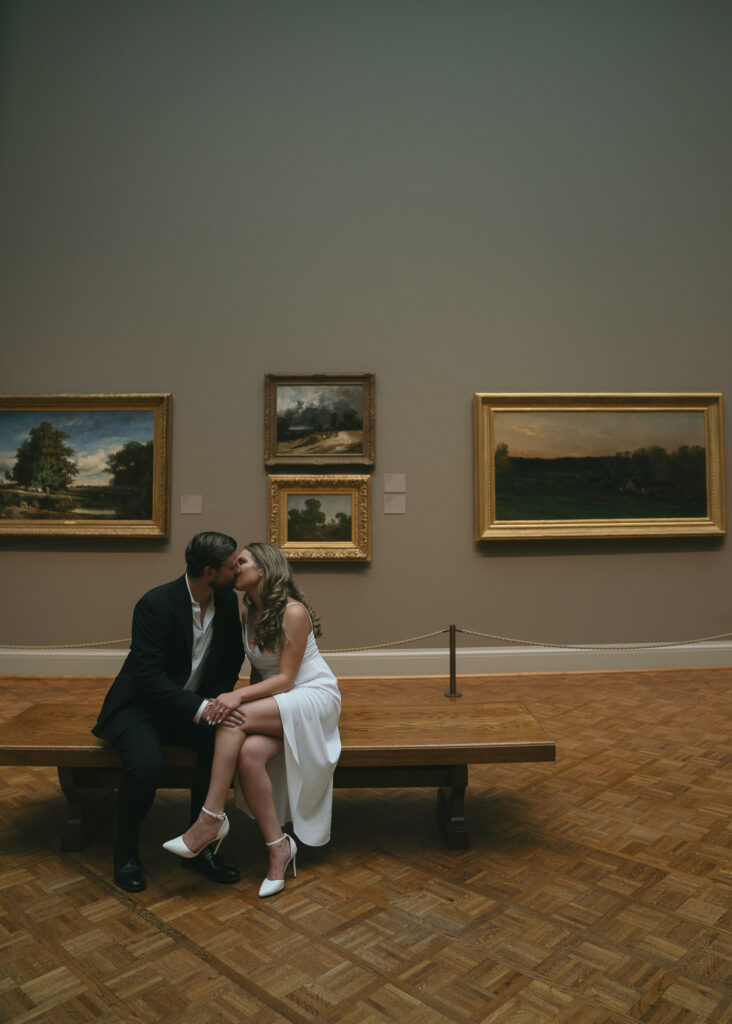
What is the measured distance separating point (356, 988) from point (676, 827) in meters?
2.49

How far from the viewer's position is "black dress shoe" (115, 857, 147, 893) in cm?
365

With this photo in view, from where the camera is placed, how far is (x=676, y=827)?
4.42 m

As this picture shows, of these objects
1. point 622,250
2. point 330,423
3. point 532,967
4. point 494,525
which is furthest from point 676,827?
point 622,250

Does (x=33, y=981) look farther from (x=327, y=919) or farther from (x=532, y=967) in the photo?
(x=532, y=967)

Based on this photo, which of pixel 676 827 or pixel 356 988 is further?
pixel 676 827

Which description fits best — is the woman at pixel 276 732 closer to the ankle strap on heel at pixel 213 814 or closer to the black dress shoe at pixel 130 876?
the ankle strap on heel at pixel 213 814

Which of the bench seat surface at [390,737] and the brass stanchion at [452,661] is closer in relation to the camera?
the bench seat surface at [390,737]

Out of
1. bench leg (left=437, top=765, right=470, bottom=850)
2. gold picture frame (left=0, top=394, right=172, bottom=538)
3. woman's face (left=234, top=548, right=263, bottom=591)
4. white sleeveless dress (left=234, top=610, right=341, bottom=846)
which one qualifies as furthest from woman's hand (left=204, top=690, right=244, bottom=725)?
gold picture frame (left=0, top=394, right=172, bottom=538)

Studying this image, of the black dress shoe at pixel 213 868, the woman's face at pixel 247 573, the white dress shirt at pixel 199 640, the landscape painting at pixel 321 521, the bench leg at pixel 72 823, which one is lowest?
the black dress shoe at pixel 213 868

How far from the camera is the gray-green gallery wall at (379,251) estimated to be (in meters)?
9.12

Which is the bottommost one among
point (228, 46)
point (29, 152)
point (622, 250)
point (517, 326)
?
point (517, 326)

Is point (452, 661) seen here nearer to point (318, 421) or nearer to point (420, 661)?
point (420, 661)

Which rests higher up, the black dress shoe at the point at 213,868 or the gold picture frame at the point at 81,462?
the gold picture frame at the point at 81,462

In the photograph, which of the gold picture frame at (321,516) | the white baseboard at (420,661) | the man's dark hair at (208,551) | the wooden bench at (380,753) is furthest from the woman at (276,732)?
the white baseboard at (420,661)
